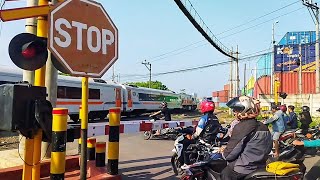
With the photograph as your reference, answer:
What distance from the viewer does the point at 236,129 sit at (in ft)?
14.1

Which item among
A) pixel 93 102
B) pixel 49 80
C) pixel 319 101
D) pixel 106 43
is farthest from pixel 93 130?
pixel 319 101

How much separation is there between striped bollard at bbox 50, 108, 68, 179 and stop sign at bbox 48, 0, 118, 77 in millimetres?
782

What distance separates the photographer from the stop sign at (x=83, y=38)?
13.1 ft

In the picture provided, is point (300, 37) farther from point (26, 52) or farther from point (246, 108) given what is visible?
point (26, 52)

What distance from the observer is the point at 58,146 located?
4629 millimetres

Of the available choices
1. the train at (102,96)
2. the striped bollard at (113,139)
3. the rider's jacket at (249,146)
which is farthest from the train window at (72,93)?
the rider's jacket at (249,146)

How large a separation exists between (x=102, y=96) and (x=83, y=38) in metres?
23.8

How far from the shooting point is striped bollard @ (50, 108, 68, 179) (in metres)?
4.59

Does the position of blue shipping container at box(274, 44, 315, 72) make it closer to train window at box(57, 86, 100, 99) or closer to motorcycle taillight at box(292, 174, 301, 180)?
train window at box(57, 86, 100, 99)

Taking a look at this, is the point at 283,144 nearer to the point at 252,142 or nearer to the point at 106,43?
the point at 252,142

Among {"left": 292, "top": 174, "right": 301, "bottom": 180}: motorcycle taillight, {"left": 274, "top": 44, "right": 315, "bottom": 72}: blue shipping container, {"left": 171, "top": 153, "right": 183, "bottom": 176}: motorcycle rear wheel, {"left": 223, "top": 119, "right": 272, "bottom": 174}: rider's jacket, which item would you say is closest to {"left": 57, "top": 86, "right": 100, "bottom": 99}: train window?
{"left": 171, "top": 153, "right": 183, "bottom": 176}: motorcycle rear wheel

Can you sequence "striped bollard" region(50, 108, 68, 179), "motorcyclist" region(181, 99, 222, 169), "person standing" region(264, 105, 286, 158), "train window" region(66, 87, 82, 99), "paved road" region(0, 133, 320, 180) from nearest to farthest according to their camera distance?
"striped bollard" region(50, 108, 68, 179) < "paved road" region(0, 133, 320, 180) < "motorcyclist" region(181, 99, 222, 169) < "person standing" region(264, 105, 286, 158) < "train window" region(66, 87, 82, 99)

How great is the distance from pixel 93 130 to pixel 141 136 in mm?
8355

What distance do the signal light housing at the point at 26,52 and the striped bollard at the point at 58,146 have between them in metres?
0.91
